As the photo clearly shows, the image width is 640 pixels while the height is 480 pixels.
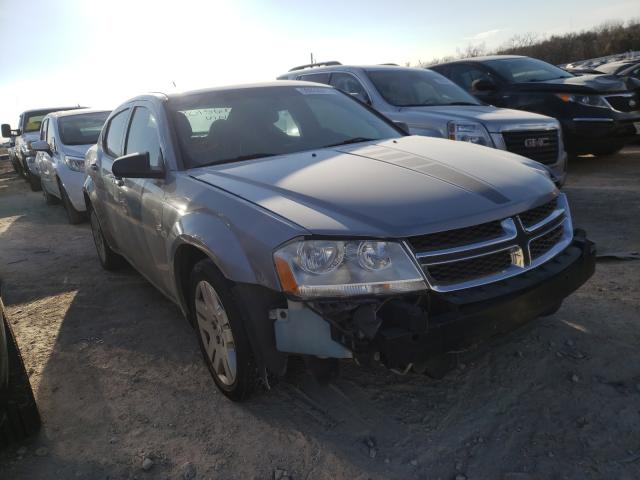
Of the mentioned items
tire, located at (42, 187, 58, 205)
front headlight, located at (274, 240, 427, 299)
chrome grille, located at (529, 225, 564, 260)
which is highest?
front headlight, located at (274, 240, 427, 299)

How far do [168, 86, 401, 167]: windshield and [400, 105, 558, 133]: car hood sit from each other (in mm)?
2153

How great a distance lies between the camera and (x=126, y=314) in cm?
415

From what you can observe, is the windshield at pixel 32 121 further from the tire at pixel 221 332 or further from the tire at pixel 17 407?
the tire at pixel 221 332

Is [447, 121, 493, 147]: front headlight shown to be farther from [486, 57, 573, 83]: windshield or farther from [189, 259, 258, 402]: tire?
[189, 259, 258, 402]: tire

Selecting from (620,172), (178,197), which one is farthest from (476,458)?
(620,172)

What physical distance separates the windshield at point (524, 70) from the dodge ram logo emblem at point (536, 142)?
7.96 ft

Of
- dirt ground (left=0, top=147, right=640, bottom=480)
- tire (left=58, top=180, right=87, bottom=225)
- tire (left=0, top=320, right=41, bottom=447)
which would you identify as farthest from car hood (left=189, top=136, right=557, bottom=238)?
tire (left=58, top=180, right=87, bottom=225)

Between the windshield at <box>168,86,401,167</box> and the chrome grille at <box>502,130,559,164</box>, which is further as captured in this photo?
the chrome grille at <box>502,130,559,164</box>

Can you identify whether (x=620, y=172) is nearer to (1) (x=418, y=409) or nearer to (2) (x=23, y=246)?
(1) (x=418, y=409)

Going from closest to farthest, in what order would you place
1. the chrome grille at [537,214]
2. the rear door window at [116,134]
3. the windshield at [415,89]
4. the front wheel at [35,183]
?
the chrome grille at [537,214]
the rear door window at [116,134]
the windshield at [415,89]
the front wheel at [35,183]

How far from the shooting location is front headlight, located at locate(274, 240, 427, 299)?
2.10 metres

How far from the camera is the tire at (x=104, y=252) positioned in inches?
199

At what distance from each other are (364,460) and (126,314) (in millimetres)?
2600

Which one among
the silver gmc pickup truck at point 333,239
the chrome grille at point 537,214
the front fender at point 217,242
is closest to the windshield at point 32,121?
the silver gmc pickup truck at point 333,239
